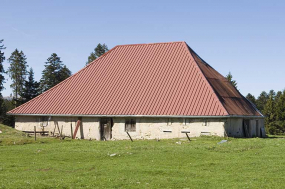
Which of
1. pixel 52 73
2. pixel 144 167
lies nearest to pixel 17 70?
pixel 52 73

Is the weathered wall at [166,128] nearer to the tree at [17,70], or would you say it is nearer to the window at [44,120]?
the window at [44,120]

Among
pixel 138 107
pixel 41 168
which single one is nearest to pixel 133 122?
pixel 138 107

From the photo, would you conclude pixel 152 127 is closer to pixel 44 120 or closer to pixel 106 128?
pixel 106 128

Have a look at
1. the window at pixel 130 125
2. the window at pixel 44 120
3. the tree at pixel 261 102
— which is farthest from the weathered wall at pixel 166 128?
the tree at pixel 261 102

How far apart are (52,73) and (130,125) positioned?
45754 millimetres

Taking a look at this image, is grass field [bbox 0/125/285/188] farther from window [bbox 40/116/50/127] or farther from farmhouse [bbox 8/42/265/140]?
window [bbox 40/116/50/127]

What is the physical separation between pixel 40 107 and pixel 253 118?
22118 millimetres

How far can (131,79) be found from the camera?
1665 inches

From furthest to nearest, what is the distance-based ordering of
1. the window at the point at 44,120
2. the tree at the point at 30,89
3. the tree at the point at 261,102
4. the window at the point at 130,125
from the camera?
the tree at the point at 261,102 → the tree at the point at 30,89 → the window at the point at 44,120 → the window at the point at 130,125

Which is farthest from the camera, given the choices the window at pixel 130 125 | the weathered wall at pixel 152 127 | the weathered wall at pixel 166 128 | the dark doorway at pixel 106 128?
the dark doorway at pixel 106 128

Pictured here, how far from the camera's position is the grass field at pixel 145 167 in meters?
16.1

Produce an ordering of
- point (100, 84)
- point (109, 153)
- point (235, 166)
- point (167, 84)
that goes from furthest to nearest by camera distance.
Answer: point (100, 84) < point (167, 84) < point (109, 153) < point (235, 166)

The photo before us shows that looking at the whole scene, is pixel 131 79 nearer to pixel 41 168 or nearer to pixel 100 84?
pixel 100 84

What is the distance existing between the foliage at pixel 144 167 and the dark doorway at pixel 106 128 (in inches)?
372
